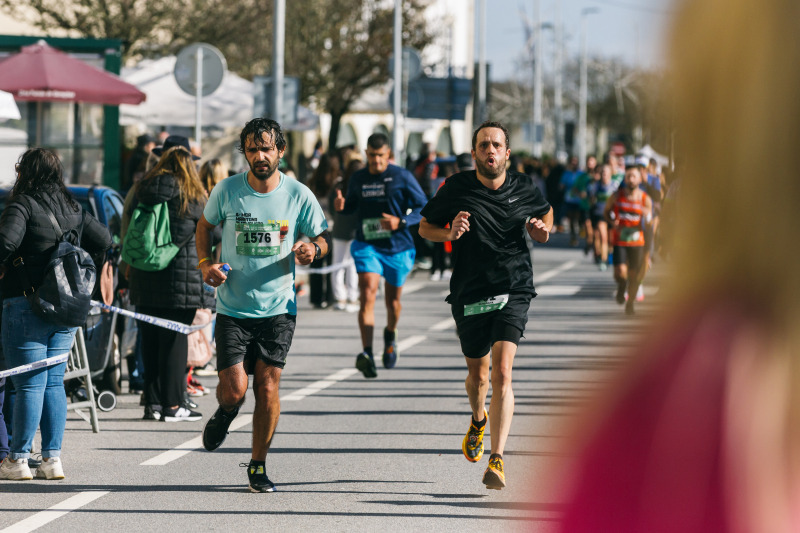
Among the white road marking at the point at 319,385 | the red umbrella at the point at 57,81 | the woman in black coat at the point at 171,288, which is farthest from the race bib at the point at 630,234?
the woman in black coat at the point at 171,288

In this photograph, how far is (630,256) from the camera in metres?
17.2

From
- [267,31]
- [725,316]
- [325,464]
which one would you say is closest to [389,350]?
[325,464]

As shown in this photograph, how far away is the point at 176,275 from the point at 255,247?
2473 mm

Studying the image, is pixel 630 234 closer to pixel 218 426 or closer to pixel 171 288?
pixel 171 288

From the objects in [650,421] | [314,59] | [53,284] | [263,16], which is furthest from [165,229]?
[314,59]

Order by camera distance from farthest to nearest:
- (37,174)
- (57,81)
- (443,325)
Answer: (57,81) < (443,325) < (37,174)

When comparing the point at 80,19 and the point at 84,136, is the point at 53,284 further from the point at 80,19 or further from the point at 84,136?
the point at 80,19

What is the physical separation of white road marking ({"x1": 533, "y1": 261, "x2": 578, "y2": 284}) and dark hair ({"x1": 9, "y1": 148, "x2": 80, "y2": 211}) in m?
15.5

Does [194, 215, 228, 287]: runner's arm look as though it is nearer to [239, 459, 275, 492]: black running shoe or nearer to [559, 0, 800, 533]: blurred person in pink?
[239, 459, 275, 492]: black running shoe

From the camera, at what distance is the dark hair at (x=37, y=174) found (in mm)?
7477

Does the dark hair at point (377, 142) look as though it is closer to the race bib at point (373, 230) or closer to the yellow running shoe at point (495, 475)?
the race bib at point (373, 230)

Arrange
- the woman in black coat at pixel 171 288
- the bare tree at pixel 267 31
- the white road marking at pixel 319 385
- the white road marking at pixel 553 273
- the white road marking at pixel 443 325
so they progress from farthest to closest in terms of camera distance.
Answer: the bare tree at pixel 267 31 < the white road marking at pixel 553 273 < the white road marking at pixel 443 325 < the white road marking at pixel 319 385 < the woman in black coat at pixel 171 288

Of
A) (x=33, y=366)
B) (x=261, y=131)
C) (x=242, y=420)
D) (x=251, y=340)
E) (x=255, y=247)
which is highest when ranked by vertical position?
(x=261, y=131)

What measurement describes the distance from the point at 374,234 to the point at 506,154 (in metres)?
4.64
